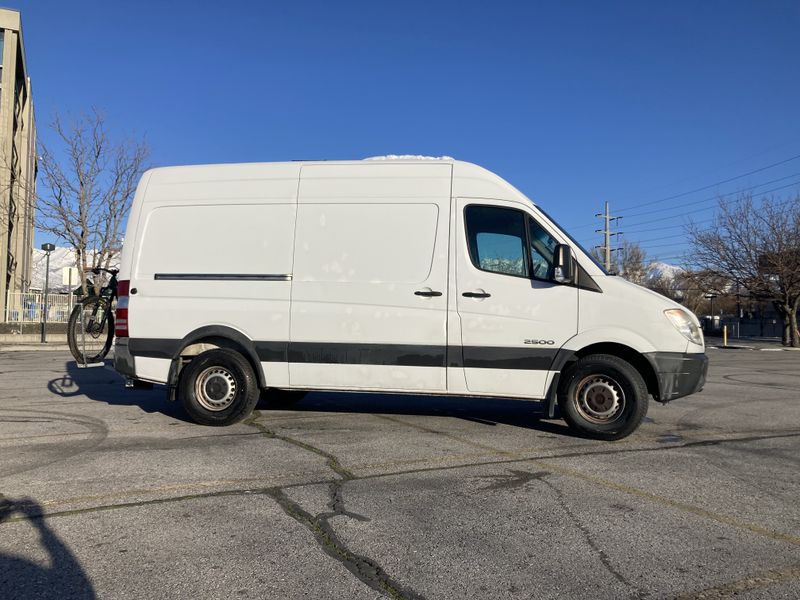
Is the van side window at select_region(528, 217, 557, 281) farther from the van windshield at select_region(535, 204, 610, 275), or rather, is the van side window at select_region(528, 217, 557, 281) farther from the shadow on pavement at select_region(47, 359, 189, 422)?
the shadow on pavement at select_region(47, 359, 189, 422)

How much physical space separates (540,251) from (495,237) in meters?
0.49

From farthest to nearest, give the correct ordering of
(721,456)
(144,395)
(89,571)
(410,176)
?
1. (144,395)
2. (410,176)
3. (721,456)
4. (89,571)

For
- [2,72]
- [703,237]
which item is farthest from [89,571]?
[703,237]

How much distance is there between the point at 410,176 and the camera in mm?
6363

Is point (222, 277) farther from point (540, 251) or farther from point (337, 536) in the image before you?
point (337, 536)

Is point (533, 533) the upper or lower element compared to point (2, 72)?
lower

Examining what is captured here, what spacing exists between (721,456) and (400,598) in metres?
4.01

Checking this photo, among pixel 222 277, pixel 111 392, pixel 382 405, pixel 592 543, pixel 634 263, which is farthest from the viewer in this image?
pixel 634 263

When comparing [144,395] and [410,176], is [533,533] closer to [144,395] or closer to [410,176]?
[410,176]

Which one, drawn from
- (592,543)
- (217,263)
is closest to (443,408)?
(217,263)

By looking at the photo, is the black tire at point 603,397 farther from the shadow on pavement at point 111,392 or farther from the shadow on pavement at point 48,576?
the shadow on pavement at point 48,576

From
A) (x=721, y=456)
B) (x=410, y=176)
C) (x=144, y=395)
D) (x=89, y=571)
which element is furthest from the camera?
(x=144, y=395)

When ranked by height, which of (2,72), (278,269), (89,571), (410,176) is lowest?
(89,571)

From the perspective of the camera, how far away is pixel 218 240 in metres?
6.55
